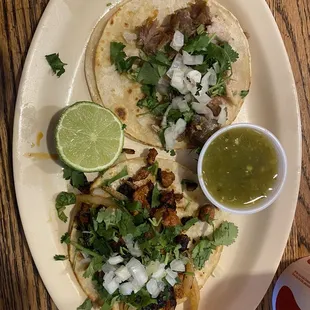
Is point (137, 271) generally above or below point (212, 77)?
below

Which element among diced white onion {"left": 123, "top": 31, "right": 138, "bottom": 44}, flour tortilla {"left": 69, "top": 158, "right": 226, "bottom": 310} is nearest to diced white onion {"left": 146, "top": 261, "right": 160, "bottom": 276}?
flour tortilla {"left": 69, "top": 158, "right": 226, "bottom": 310}

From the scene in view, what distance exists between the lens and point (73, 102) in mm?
2650

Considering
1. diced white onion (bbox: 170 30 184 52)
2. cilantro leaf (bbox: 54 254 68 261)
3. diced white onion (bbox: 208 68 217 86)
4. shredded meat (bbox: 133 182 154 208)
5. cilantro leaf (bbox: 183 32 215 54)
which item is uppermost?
diced white onion (bbox: 170 30 184 52)

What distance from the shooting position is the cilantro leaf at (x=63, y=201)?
2564mm

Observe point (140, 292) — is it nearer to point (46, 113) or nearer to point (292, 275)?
point (292, 275)

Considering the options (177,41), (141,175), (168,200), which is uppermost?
(177,41)

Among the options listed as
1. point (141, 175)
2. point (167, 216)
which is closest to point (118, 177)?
point (141, 175)

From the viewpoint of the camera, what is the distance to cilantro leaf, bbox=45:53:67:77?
2.50 meters

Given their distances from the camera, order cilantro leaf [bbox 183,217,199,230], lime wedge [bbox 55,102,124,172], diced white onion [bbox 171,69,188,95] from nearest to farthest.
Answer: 1. lime wedge [bbox 55,102,124,172]
2. diced white onion [bbox 171,69,188,95]
3. cilantro leaf [bbox 183,217,199,230]

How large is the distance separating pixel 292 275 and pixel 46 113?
1.60 metres

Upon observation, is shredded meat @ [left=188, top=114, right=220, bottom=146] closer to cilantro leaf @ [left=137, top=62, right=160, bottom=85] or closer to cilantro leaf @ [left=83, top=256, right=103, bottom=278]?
cilantro leaf @ [left=137, top=62, right=160, bottom=85]

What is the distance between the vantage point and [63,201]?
256cm

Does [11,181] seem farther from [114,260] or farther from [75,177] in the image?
[114,260]

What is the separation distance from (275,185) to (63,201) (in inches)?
44.3
